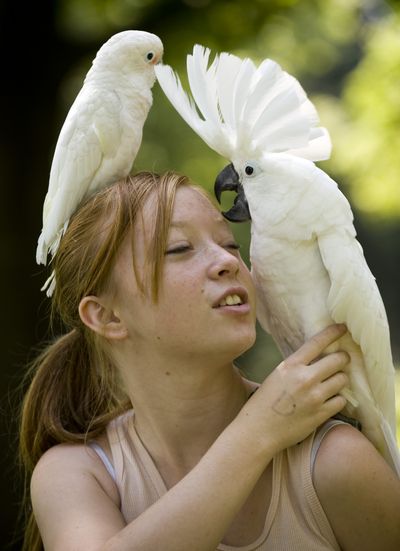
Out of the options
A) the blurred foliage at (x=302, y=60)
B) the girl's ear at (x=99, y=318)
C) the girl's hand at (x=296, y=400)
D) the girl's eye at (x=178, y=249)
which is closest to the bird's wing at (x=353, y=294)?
the girl's hand at (x=296, y=400)

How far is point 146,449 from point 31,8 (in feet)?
12.7

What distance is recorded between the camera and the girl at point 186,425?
5.36ft

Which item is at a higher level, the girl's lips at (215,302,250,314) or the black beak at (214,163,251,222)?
the black beak at (214,163,251,222)

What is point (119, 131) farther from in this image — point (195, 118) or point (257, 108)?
point (257, 108)

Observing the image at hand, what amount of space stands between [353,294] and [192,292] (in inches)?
15.0

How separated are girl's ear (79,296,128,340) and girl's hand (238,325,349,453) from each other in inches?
16.3

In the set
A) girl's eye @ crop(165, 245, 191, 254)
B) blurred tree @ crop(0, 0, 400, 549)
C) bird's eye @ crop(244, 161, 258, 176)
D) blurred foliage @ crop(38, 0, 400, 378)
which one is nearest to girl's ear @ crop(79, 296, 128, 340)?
girl's eye @ crop(165, 245, 191, 254)

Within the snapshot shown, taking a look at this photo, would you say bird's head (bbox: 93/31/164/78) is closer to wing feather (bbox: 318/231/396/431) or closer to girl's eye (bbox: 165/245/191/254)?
girl's eye (bbox: 165/245/191/254)

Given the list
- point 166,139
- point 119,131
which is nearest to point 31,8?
point 166,139

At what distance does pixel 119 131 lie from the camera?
2.13 m

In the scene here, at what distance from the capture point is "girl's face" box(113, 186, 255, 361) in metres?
1.73

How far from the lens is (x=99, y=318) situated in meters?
1.95

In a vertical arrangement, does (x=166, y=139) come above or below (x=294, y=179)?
above

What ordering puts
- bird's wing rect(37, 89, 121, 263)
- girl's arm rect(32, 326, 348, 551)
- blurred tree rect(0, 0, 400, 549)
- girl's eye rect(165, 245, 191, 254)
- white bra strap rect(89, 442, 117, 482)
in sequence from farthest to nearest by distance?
blurred tree rect(0, 0, 400, 549) → bird's wing rect(37, 89, 121, 263) → white bra strap rect(89, 442, 117, 482) → girl's eye rect(165, 245, 191, 254) → girl's arm rect(32, 326, 348, 551)
